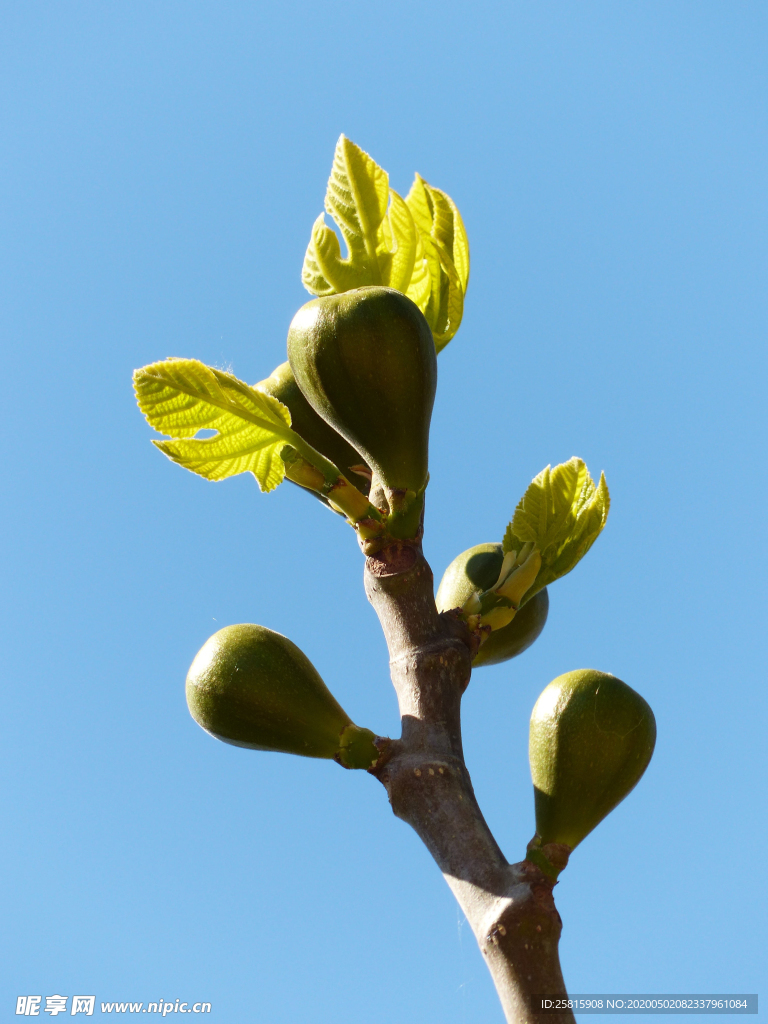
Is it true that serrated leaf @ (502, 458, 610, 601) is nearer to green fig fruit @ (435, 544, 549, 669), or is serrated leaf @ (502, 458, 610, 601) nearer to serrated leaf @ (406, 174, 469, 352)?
green fig fruit @ (435, 544, 549, 669)

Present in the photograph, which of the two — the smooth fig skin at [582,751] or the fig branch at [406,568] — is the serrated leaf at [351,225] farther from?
the smooth fig skin at [582,751]

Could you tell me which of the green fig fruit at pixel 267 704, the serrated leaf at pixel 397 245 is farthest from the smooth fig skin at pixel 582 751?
the serrated leaf at pixel 397 245

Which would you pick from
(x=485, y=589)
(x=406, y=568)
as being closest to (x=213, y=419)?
(x=406, y=568)

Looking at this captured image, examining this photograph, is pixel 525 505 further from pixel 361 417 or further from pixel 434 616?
Answer: pixel 361 417

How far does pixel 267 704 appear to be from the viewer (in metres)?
2.07

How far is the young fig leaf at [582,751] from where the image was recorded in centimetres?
186

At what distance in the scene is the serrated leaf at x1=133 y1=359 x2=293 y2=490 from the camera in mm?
2070

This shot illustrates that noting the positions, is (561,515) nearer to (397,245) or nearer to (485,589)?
(485,589)

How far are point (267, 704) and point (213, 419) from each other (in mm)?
669

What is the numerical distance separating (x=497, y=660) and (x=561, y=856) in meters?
0.82

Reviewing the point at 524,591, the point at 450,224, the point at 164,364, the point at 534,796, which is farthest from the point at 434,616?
the point at 450,224

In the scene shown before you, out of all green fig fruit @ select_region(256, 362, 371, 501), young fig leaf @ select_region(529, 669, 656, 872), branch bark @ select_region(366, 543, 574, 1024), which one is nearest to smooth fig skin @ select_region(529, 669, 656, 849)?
young fig leaf @ select_region(529, 669, 656, 872)

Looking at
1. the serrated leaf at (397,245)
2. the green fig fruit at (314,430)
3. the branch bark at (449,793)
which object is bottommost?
the branch bark at (449,793)

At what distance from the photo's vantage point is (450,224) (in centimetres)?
242
